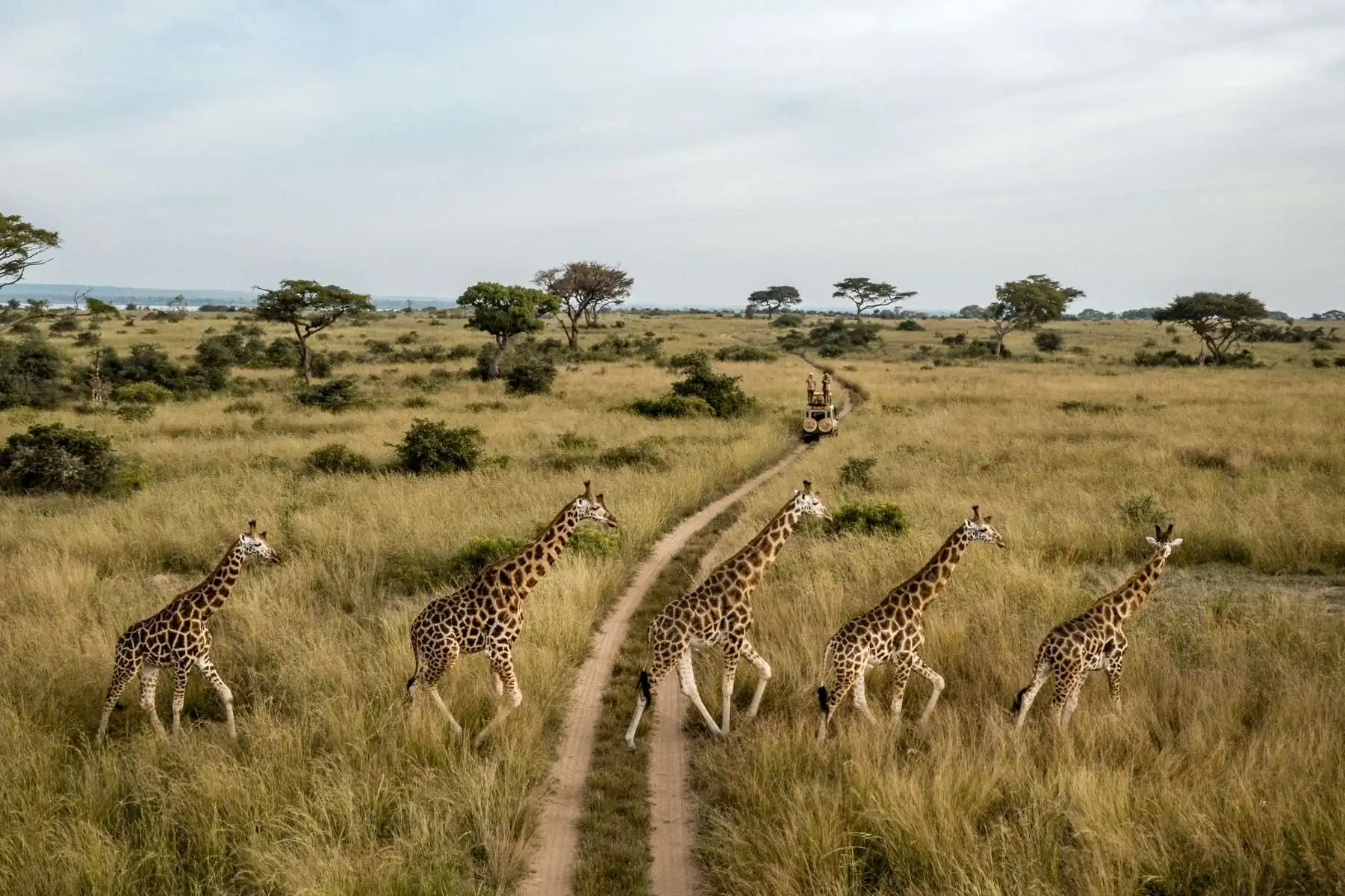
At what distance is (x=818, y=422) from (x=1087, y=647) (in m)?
18.2

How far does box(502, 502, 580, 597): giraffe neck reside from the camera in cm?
781

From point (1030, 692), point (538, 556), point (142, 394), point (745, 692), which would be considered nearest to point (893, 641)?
point (1030, 692)

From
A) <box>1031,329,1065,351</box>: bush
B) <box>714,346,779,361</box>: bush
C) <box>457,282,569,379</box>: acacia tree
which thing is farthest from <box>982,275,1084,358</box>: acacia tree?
<box>457,282,569,379</box>: acacia tree

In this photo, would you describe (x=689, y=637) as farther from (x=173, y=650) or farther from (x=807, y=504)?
(x=173, y=650)

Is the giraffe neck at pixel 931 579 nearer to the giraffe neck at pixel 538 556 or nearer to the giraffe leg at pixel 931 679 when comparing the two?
the giraffe leg at pixel 931 679

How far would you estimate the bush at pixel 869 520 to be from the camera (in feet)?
46.9

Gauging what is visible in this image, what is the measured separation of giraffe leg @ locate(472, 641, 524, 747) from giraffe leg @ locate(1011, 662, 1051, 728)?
4.47 meters

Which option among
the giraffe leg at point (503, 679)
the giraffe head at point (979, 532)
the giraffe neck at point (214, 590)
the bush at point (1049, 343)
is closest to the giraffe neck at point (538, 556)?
the giraffe leg at point (503, 679)

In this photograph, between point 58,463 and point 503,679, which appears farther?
point 58,463

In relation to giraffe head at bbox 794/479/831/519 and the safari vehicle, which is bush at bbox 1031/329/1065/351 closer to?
the safari vehicle

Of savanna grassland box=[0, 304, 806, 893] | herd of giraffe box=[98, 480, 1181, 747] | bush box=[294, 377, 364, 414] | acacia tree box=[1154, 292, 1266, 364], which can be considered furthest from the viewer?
acacia tree box=[1154, 292, 1266, 364]

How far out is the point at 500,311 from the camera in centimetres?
4438

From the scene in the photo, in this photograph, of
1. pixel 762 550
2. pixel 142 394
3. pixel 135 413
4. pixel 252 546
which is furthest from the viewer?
pixel 142 394

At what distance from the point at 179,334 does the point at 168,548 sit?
→ 5702 cm
